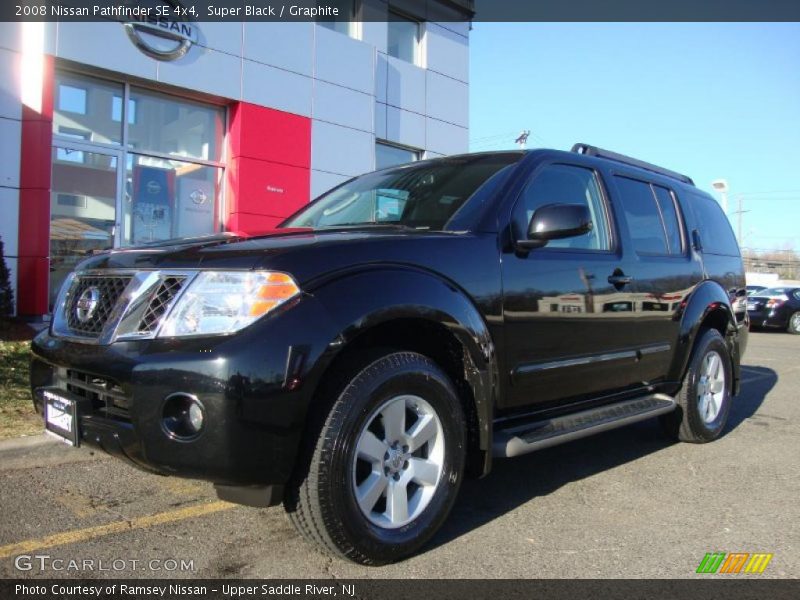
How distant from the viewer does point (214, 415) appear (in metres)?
2.29

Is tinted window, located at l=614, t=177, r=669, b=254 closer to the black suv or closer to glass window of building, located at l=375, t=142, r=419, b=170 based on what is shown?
the black suv

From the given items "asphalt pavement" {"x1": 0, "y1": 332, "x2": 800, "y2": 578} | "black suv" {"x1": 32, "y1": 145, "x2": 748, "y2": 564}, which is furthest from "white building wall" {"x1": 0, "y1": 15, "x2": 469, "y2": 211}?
"black suv" {"x1": 32, "y1": 145, "x2": 748, "y2": 564}

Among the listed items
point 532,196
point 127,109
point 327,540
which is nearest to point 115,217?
point 127,109

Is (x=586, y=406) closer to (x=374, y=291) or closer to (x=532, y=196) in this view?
(x=532, y=196)

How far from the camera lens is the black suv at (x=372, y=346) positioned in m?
2.36

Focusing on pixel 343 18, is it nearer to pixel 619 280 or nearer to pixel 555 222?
pixel 619 280

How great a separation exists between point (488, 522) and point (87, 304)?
2.12 m

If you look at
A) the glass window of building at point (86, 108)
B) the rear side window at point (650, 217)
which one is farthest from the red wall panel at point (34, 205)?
the rear side window at point (650, 217)

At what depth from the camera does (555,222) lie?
3248mm

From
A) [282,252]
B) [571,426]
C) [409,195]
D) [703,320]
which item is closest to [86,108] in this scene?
[409,195]

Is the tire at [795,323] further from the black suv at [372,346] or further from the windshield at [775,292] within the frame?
the black suv at [372,346]

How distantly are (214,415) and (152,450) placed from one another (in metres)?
0.29

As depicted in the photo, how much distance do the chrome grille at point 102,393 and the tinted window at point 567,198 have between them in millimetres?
1975

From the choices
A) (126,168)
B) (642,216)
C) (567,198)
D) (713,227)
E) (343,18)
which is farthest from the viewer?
(343,18)
